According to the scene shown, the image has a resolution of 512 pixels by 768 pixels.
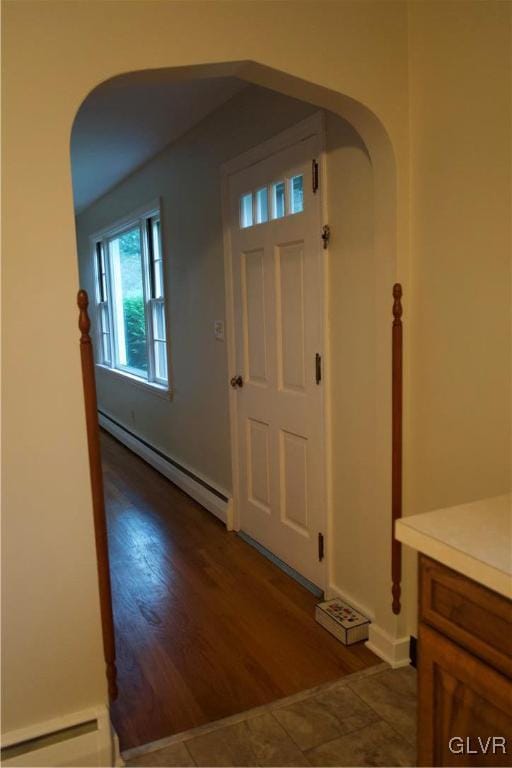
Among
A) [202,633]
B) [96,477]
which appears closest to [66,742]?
[96,477]

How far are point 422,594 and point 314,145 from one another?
1918mm

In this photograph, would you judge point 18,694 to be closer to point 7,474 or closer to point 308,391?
point 7,474

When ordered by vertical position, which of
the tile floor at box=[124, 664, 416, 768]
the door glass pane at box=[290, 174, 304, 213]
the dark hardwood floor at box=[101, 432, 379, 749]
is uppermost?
the door glass pane at box=[290, 174, 304, 213]

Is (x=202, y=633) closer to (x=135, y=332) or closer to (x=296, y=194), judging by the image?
(x=296, y=194)

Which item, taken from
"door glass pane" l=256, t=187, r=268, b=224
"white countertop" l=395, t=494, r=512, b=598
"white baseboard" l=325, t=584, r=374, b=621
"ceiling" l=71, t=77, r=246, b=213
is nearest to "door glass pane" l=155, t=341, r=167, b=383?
"ceiling" l=71, t=77, r=246, b=213

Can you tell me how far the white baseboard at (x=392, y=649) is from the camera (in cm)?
224

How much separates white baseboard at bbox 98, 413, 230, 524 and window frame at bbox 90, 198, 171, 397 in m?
0.55

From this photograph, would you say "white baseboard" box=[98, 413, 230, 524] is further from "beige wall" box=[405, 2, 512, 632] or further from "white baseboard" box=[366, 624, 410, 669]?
"beige wall" box=[405, 2, 512, 632]

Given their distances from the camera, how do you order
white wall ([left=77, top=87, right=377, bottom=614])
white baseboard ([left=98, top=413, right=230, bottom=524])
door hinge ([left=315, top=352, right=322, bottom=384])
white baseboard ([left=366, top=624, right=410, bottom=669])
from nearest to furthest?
1. white baseboard ([left=366, top=624, right=410, bottom=669])
2. white wall ([left=77, top=87, right=377, bottom=614])
3. door hinge ([left=315, top=352, right=322, bottom=384])
4. white baseboard ([left=98, top=413, right=230, bottom=524])

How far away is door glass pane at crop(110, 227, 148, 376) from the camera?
548 cm

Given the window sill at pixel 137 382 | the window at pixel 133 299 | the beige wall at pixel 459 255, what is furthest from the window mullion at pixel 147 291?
the beige wall at pixel 459 255

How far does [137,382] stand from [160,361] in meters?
0.50

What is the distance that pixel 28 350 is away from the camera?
5.23ft

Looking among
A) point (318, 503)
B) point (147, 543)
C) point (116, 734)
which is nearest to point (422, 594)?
point (116, 734)
